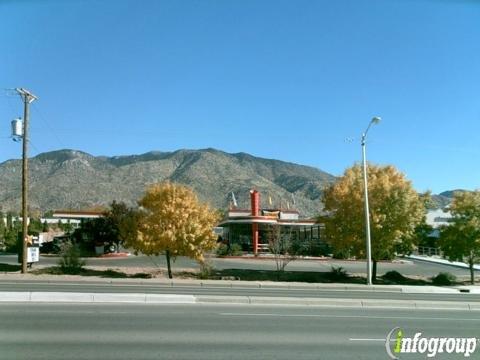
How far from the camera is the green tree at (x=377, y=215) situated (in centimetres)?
2948

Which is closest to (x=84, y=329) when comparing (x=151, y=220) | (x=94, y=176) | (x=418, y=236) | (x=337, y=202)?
(x=151, y=220)

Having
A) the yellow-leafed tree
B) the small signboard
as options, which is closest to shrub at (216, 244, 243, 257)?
the yellow-leafed tree

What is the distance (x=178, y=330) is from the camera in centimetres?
1101

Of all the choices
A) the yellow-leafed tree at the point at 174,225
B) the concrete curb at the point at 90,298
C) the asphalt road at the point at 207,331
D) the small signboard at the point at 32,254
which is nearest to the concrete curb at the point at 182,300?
the concrete curb at the point at 90,298

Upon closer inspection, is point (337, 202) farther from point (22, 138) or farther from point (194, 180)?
point (194, 180)

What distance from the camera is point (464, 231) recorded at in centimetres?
3014

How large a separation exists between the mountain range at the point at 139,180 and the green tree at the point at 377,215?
77916 millimetres

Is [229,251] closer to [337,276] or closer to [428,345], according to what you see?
[337,276]

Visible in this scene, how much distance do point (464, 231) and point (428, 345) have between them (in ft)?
72.9

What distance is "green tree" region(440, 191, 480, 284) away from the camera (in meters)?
30.1

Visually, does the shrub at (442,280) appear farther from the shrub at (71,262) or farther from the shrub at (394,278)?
the shrub at (71,262)

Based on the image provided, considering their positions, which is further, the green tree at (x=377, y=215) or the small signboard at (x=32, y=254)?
the small signboard at (x=32, y=254)

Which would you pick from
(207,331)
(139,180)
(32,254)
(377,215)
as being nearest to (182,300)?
(207,331)

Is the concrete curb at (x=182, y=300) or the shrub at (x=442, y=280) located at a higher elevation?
the concrete curb at (x=182, y=300)
